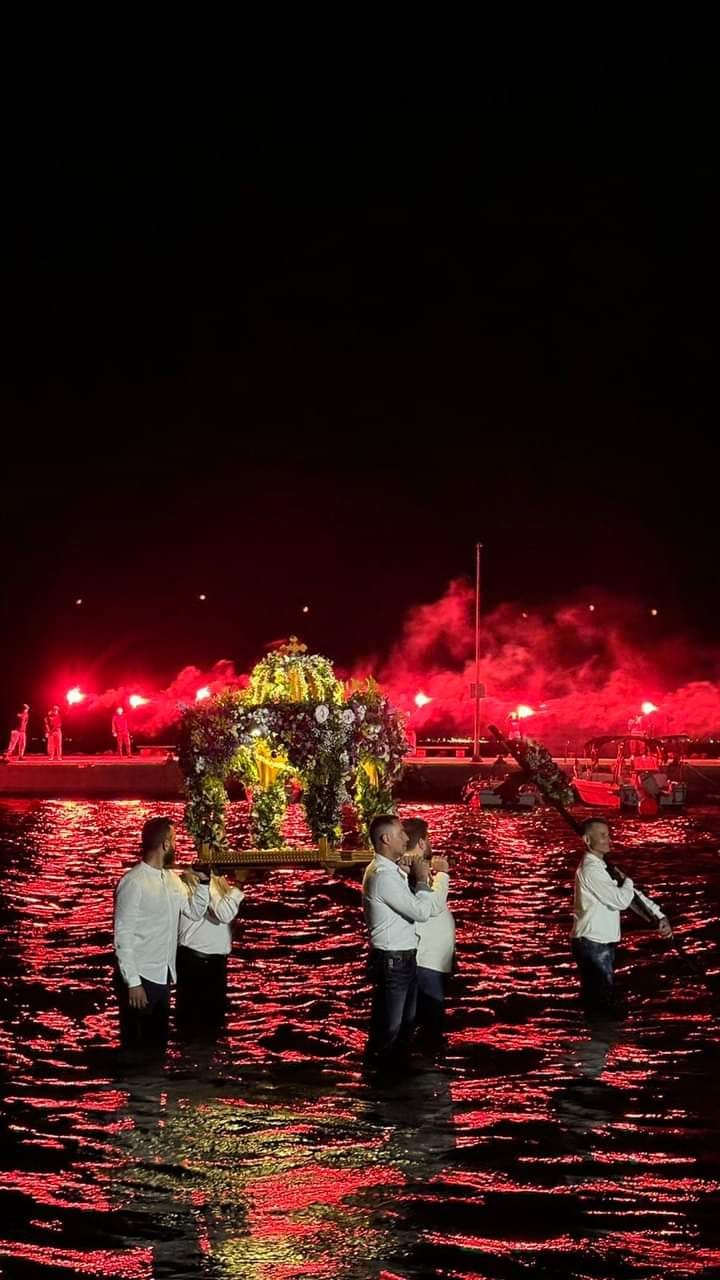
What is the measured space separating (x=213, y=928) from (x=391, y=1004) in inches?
74.7

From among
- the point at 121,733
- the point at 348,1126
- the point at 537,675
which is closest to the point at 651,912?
the point at 348,1126

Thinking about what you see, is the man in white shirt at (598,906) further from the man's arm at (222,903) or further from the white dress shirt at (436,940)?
the man's arm at (222,903)

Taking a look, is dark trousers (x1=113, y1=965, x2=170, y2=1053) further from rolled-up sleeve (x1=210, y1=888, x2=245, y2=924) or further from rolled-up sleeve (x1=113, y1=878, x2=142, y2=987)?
rolled-up sleeve (x1=210, y1=888, x2=245, y2=924)

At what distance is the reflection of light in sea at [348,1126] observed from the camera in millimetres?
7426

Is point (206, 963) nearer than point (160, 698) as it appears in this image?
Yes

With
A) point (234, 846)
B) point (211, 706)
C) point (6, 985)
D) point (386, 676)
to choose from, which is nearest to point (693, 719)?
point (386, 676)

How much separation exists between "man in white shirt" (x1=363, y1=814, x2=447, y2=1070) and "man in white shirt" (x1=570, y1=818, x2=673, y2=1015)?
2.08 metres

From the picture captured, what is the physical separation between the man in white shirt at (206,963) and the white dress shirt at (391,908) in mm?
1600

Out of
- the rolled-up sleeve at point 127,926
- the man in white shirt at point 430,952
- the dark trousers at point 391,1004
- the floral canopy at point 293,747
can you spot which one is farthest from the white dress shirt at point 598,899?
the floral canopy at point 293,747

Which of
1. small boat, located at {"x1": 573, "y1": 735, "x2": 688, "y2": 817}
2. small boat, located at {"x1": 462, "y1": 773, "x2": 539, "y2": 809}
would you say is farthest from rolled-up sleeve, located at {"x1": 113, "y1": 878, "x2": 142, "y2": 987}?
small boat, located at {"x1": 573, "y1": 735, "x2": 688, "y2": 817}

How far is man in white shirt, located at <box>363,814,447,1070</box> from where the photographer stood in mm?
10320

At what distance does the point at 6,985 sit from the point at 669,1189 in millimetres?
7712

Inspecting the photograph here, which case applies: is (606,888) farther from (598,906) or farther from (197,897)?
(197,897)

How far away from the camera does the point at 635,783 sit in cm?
4059
